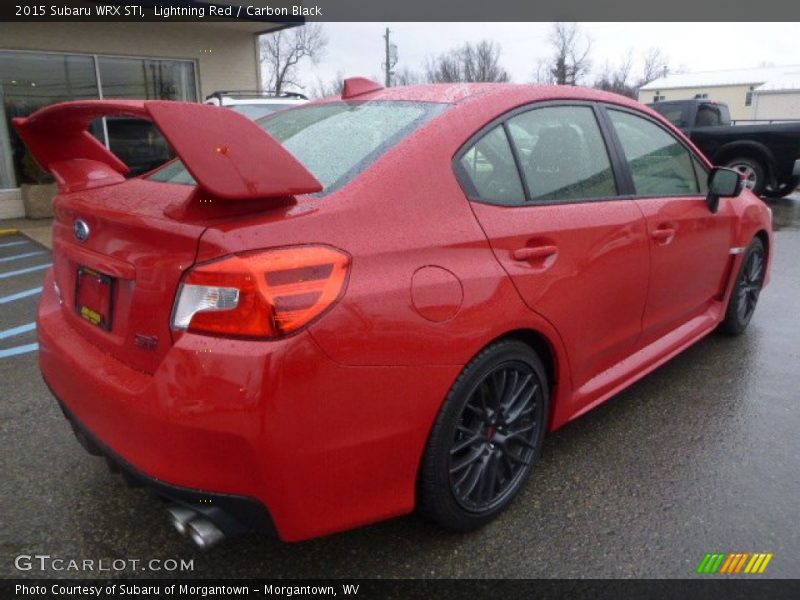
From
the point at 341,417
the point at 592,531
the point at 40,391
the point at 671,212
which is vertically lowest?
the point at 40,391

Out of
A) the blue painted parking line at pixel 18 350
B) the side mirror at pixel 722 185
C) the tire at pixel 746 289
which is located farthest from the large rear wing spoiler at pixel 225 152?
the tire at pixel 746 289

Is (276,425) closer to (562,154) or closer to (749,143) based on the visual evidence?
(562,154)

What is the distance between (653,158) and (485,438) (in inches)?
72.8

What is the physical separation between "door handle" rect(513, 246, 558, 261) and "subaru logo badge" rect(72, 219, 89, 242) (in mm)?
1456

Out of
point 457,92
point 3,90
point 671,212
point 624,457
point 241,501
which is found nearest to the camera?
point 241,501

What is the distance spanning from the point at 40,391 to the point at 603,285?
9.85 ft

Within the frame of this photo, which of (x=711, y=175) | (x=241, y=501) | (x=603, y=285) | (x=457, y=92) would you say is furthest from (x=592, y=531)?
(x=711, y=175)

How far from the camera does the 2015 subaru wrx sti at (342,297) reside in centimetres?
162

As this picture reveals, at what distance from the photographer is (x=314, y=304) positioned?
1.65m

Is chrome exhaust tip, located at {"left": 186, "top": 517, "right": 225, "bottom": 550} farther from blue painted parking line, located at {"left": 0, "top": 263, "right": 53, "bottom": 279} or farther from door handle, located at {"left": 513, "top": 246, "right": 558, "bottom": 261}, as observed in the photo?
blue painted parking line, located at {"left": 0, "top": 263, "right": 53, "bottom": 279}

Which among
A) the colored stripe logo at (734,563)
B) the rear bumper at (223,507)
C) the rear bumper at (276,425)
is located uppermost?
the rear bumper at (276,425)

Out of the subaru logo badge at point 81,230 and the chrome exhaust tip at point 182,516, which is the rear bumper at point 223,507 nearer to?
the chrome exhaust tip at point 182,516

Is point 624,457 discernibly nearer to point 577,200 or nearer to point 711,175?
point 577,200

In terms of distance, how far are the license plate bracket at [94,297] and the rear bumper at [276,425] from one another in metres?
0.14
